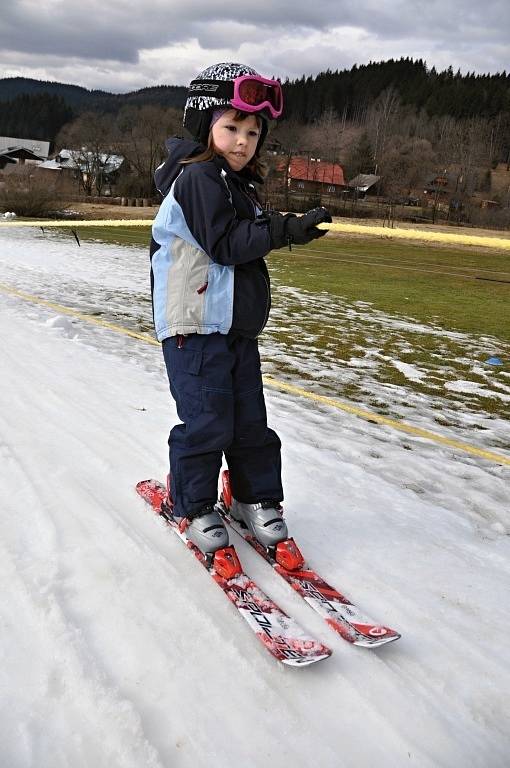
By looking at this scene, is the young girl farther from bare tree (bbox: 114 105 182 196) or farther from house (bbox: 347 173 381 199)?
house (bbox: 347 173 381 199)

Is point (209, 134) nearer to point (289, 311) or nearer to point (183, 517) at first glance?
point (183, 517)

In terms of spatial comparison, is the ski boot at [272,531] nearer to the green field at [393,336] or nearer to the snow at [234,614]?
the snow at [234,614]

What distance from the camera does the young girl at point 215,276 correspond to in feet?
7.23

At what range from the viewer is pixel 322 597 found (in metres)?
2.26

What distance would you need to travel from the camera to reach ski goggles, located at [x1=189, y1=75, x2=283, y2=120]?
2.24 meters

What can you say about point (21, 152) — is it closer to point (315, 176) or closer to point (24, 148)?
point (24, 148)

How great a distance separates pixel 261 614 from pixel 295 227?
4.71 ft

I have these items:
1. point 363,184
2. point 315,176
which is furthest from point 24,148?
point 363,184

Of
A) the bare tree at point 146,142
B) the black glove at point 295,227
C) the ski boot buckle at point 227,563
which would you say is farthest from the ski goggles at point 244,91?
the bare tree at point 146,142

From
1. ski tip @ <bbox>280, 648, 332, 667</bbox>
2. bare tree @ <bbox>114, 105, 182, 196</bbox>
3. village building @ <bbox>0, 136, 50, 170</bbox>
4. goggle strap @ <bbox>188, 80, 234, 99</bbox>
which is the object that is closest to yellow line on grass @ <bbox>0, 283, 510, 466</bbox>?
ski tip @ <bbox>280, 648, 332, 667</bbox>

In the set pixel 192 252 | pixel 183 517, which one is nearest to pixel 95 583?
pixel 183 517

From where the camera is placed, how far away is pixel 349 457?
3.86m

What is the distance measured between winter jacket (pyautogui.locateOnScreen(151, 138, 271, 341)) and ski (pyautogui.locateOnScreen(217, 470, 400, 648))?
0.84 metres

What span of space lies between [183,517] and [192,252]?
1128 mm
